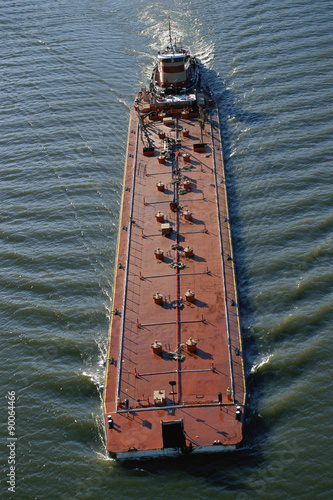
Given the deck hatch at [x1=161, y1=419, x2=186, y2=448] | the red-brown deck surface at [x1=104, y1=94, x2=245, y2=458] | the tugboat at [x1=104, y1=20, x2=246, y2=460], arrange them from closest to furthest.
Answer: the deck hatch at [x1=161, y1=419, x2=186, y2=448], the tugboat at [x1=104, y1=20, x2=246, y2=460], the red-brown deck surface at [x1=104, y1=94, x2=245, y2=458]

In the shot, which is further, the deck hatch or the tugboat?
the tugboat

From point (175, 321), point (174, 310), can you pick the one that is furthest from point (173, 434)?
point (174, 310)

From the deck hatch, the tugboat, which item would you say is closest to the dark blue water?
the deck hatch

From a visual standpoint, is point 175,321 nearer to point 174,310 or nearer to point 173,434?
point 174,310

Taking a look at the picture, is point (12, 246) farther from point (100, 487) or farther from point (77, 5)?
point (77, 5)

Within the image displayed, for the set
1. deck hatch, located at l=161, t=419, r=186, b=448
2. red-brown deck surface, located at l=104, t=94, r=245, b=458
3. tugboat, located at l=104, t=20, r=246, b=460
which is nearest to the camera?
deck hatch, located at l=161, t=419, r=186, b=448

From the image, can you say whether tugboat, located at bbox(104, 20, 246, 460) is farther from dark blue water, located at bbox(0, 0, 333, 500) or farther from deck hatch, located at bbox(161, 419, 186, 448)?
dark blue water, located at bbox(0, 0, 333, 500)

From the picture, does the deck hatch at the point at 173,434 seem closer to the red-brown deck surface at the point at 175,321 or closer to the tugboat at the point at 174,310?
the tugboat at the point at 174,310
